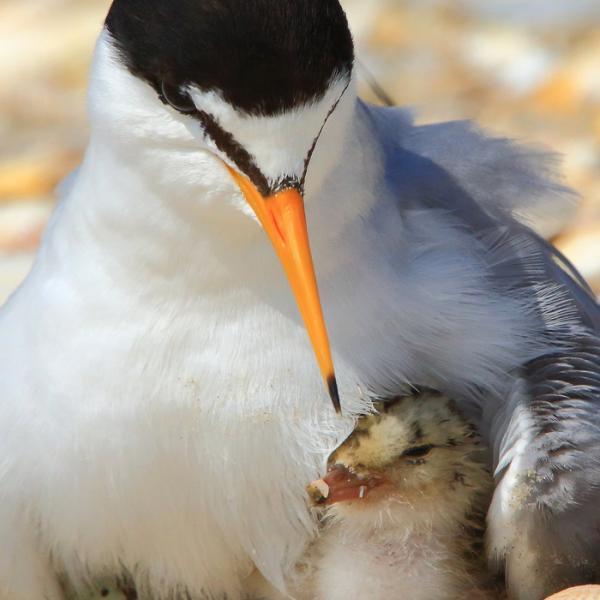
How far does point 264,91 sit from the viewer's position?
1730 millimetres

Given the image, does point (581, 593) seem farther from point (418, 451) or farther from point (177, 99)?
point (177, 99)

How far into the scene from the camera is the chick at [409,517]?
6.97 ft

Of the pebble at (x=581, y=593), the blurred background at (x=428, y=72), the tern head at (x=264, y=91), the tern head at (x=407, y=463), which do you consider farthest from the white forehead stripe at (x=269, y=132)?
the blurred background at (x=428, y=72)

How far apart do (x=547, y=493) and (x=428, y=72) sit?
2.02 metres

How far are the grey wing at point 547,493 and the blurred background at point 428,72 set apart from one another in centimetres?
144

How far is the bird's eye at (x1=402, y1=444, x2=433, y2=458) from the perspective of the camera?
2135 mm

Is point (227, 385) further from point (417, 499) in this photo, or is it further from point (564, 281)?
point (564, 281)

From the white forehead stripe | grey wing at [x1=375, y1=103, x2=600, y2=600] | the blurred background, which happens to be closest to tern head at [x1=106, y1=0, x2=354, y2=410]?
the white forehead stripe

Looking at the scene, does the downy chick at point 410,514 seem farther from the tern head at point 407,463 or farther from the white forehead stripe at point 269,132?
the white forehead stripe at point 269,132

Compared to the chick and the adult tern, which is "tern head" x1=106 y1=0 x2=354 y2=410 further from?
the chick

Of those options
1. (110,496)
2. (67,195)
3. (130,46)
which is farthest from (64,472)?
(130,46)

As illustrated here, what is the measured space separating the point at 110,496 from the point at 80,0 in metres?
2.25

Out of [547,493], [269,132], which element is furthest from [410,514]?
[269,132]

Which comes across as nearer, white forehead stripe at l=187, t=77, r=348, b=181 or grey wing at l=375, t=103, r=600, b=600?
white forehead stripe at l=187, t=77, r=348, b=181
